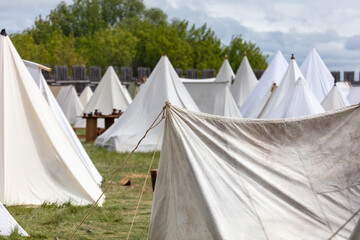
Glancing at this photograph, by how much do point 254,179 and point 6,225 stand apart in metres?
2.12

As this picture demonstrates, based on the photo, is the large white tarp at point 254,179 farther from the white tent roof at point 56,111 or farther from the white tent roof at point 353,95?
the white tent roof at point 353,95

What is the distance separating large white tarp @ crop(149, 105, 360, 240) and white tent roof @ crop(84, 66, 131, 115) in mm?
12791

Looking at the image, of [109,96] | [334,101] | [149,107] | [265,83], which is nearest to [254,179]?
[149,107]

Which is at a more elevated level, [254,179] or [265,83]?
[265,83]

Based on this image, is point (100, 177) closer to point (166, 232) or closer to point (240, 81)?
point (166, 232)

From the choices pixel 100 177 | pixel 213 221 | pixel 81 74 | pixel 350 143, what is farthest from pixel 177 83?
pixel 81 74

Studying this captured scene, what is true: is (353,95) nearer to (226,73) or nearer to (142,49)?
(226,73)

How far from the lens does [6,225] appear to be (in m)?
Answer: 5.09

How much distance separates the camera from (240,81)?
20844 mm

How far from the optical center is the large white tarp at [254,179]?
4434 mm

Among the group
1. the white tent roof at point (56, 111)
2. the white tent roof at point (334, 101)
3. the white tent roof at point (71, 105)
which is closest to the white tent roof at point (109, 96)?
the white tent roof at point (71, 105)

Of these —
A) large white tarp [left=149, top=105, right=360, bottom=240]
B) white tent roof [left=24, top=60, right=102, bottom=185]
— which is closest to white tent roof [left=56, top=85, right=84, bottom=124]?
white tent roof [left=24, top=60, right=102, bottom=185]

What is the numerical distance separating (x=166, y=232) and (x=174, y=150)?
66 centimetres

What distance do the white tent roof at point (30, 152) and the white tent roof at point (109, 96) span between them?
10589 millimetres
